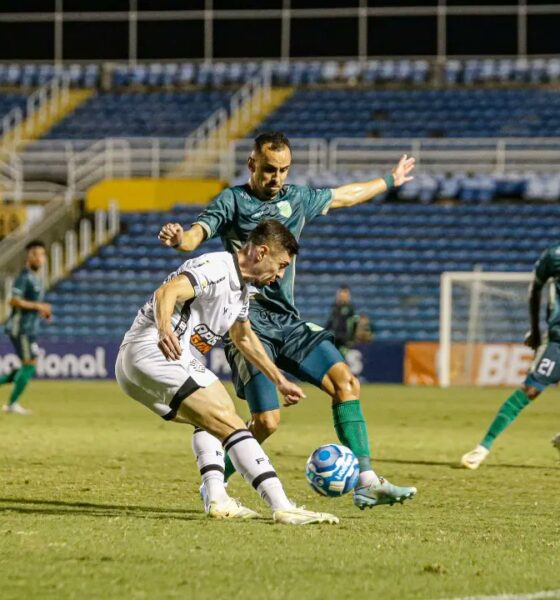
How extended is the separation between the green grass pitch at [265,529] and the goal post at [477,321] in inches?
496

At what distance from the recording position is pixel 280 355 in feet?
29.4

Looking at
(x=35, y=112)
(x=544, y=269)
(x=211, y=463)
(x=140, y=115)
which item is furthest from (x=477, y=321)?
(x=211, y=463)

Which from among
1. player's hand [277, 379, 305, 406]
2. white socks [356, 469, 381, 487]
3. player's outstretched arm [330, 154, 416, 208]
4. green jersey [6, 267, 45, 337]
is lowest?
green jersey [6, 267, 45, 337]

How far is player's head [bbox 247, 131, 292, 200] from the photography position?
880cm

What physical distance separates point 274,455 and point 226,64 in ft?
96.3

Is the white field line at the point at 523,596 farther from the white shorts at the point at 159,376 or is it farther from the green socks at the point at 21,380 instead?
the green socks at the point at 21,380

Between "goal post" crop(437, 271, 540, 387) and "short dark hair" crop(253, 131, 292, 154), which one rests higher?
"short dark hair" crop(253, 131, 292, 154)

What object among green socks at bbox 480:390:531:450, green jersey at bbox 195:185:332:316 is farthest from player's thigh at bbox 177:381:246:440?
green socks at bbox 480:390:531:450

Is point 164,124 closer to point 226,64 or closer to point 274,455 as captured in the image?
point 226,64

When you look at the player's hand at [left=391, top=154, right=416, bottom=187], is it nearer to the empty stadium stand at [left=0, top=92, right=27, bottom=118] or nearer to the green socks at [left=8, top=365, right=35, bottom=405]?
the green socks at [left=8, top=365, right=35, bottom=405]

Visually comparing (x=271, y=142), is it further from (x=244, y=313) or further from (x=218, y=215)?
(x=244, y=313)

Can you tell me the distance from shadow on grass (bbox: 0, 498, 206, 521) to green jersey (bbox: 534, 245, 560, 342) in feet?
14.9

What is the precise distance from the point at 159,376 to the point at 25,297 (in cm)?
1208

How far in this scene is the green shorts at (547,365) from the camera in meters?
12.3
